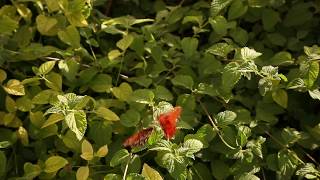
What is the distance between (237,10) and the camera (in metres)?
1.50

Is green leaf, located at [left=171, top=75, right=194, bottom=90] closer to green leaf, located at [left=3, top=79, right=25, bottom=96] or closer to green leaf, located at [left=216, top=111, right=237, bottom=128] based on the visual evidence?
green leaf, located at [left=216, top=111, right=237, bottom=128]

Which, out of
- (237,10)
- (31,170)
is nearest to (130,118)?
(31,170)

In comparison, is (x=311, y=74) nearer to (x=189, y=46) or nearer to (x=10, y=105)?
(x=189, y=46)

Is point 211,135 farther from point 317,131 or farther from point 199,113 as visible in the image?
point 317,131

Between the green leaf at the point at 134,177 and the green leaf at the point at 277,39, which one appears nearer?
the green leaf at the point at 134,177

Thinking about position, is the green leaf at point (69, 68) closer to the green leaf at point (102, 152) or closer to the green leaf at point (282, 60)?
the green leaf at point (102, 152)

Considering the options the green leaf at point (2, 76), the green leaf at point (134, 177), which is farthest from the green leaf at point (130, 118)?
→ the green leaf at point (2, 76)

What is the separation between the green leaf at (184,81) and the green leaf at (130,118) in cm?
15

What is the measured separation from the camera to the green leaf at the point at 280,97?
134 cm

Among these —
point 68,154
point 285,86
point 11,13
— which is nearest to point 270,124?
point 285,86

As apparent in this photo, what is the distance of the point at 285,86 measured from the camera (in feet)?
4.36

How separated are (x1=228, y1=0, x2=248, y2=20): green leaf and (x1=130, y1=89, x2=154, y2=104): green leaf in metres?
0.39

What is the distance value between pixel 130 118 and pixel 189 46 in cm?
30

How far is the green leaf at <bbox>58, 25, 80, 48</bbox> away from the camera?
56.4 inches
